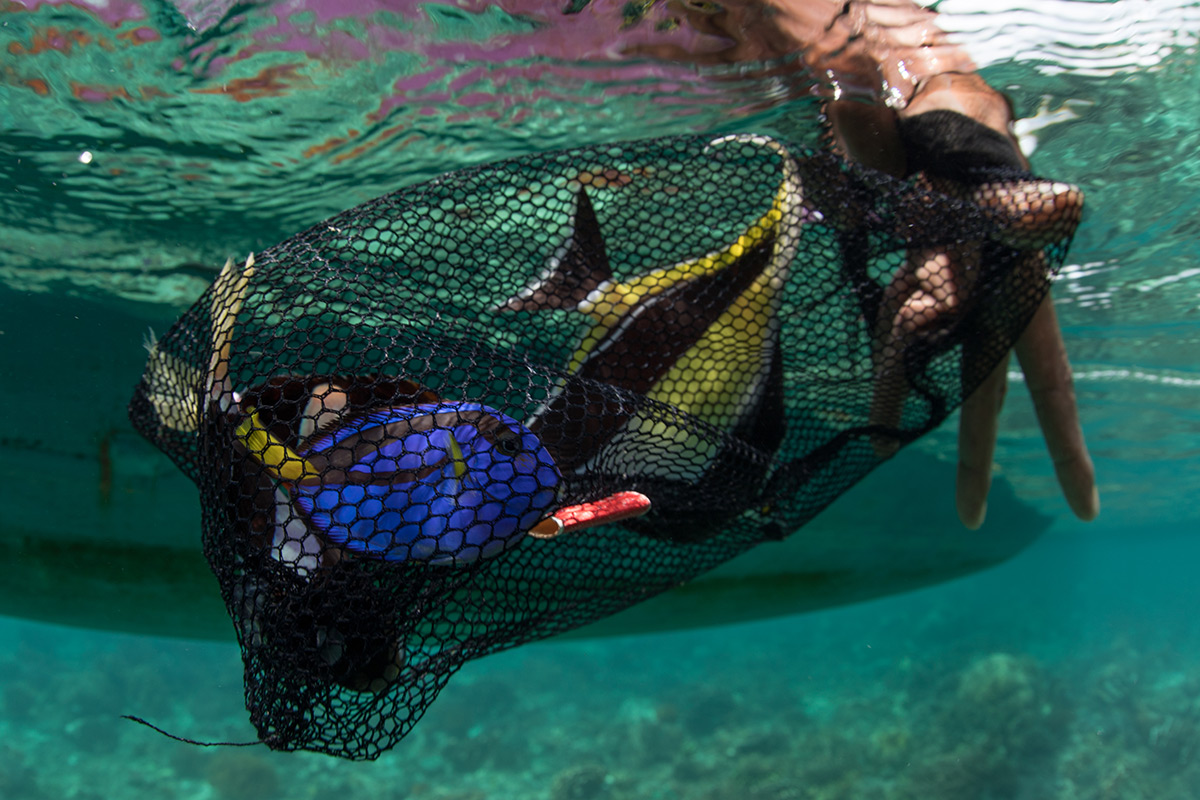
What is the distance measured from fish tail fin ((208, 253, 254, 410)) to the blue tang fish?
0.24 metres

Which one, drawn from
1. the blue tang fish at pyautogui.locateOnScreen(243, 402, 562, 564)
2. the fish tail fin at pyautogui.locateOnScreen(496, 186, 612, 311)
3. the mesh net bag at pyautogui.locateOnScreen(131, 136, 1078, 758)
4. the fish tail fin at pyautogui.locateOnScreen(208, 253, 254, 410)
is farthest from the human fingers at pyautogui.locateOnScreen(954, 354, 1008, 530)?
the fish tail fin at pyautogui.locateOnScreen(208, 253, 254, 410)

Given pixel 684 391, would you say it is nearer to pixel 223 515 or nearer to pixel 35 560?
pixel 223 515

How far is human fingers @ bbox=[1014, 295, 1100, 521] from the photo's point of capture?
9.77ft

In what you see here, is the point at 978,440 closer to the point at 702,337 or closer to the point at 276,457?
the point at 702,337

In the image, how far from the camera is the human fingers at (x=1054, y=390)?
2979 millimetres

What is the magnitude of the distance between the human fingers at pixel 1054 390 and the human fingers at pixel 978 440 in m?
0.14

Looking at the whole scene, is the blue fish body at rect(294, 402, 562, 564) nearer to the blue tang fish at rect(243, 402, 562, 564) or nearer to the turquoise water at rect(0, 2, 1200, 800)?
the blue tang fish at rect(243, 402, 562, 564)

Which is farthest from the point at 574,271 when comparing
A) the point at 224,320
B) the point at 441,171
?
the point at 441,171

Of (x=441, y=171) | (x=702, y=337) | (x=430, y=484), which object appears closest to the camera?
(x=430, y=484)

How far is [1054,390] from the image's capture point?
2990 millimetres

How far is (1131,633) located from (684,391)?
4805cm

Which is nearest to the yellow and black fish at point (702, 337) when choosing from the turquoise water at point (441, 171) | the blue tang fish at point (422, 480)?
the blue tang fish at point (422, 480)

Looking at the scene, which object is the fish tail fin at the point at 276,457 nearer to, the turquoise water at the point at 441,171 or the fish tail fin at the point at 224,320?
the fish tail fin at the point at 224,320

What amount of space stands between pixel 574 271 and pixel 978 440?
7.01ft
